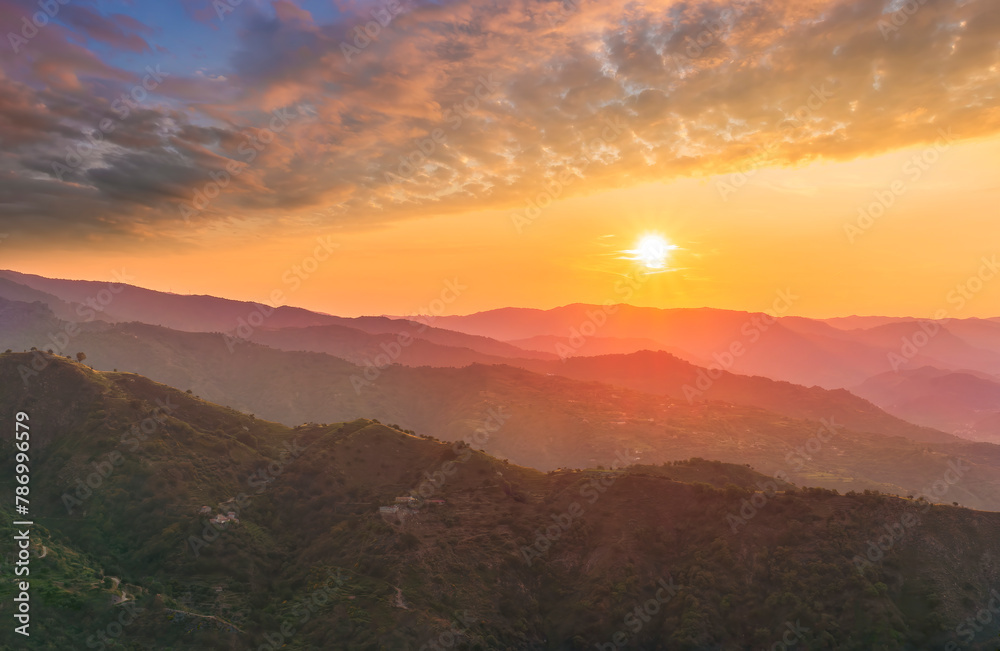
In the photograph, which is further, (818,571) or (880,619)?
(818,571)

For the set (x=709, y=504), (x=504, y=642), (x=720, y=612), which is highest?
(x=709, y=504)

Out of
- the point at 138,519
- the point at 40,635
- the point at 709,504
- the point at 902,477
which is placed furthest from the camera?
the point at 902,477

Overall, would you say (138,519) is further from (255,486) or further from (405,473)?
(405,473)

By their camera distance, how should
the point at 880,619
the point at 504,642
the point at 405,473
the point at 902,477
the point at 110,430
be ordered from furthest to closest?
the point at 902,477, the point at 405,473, the point at 110,430, the point at 504,642, the point at 880,619

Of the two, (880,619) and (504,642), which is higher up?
(880,619)

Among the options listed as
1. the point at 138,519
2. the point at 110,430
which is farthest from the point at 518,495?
the point at 110,430

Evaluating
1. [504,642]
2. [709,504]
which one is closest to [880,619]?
[709,504]

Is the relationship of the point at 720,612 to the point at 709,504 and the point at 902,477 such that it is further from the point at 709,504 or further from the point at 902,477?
the point at 902,477
